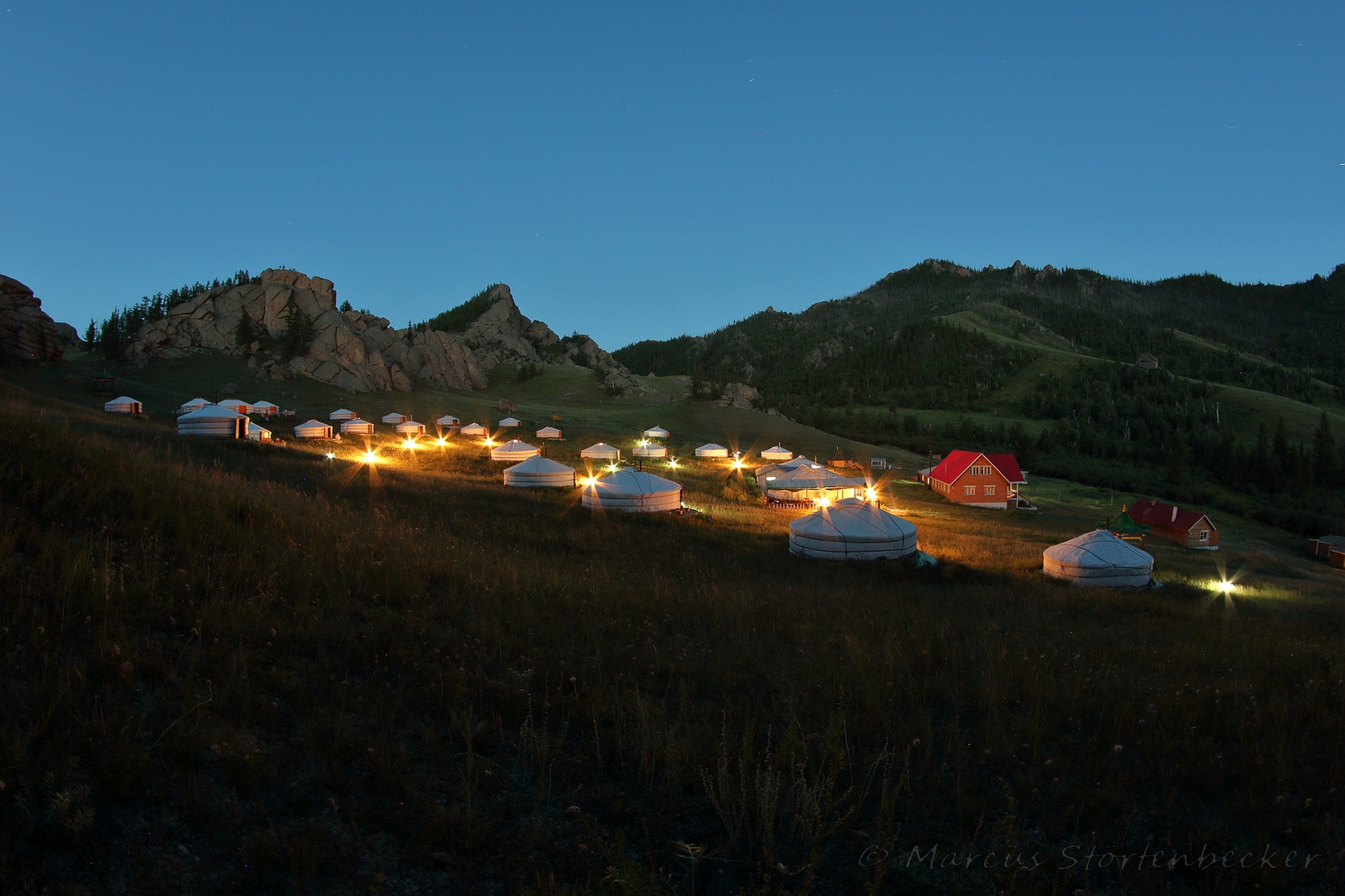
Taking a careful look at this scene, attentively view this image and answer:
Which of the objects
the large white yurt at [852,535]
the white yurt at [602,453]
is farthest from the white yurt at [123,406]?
the large white yurt at [852,535]

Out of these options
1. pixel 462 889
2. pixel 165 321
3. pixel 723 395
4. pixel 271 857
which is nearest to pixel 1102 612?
pixel 462 889

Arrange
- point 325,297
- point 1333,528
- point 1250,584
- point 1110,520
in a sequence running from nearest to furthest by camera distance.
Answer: point 1250,584
point 1110,520
point 1333,528
point 325,297

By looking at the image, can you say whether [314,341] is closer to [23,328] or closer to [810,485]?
[23,328]

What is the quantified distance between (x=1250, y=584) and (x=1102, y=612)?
39.0 feet

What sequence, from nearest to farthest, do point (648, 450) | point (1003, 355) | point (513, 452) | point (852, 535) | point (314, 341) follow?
1. point (852, 535)
2. point (513, 452)
3. point (648, 450)
4. point (314, 341)
5. point (1003, 355)

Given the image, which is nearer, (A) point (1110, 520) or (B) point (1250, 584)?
(B) point (1250, 584)

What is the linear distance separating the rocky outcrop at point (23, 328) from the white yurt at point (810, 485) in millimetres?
58054

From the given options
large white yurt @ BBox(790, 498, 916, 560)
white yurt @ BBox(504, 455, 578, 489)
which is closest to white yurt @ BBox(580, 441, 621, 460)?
white yurt @ BBox(504, 455, 578, 489)

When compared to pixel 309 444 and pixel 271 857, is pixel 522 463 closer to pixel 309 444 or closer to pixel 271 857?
pixel 309 444

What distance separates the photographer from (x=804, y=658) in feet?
19.0

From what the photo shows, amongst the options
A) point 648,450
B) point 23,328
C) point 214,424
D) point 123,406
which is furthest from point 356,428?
point 23,328

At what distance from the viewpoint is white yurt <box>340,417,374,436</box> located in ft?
145

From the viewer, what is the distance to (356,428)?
4497 centimetres

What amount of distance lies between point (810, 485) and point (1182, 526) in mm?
20952
